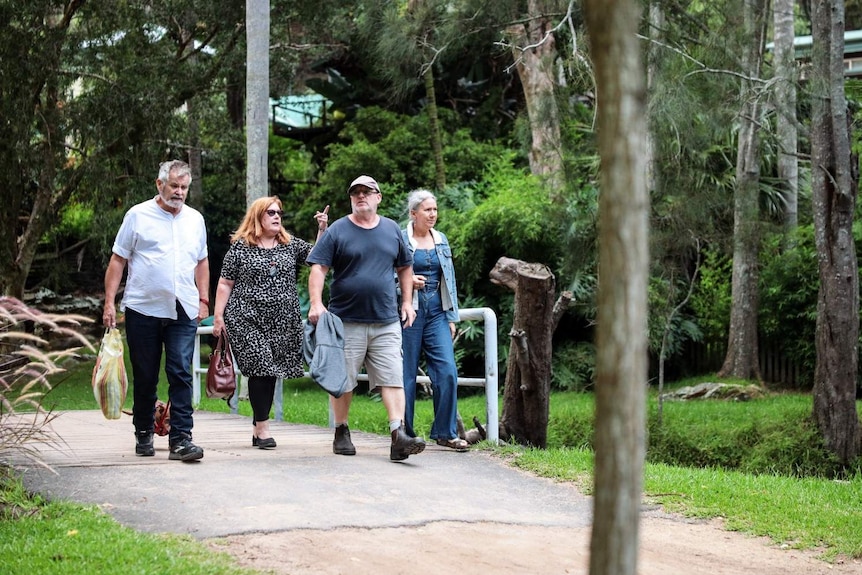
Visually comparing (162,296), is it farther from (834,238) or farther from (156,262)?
(834,238)

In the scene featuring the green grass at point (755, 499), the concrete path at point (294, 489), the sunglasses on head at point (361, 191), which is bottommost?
the green grass at point (755, 499)

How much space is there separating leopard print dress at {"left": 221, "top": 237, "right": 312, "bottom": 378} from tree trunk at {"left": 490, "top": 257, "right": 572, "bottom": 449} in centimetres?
195

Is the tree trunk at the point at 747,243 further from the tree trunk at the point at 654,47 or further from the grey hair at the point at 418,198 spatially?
the grey hair at the point at 418,198

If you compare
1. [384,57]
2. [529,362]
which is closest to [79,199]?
[384,57]

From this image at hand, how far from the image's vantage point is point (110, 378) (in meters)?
7.30

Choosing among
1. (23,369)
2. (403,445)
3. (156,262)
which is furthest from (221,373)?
(23,369)

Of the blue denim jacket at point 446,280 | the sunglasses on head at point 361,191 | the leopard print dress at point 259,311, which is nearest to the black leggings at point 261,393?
the leopard print dress at point 259,311

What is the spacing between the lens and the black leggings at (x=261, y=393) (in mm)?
7961

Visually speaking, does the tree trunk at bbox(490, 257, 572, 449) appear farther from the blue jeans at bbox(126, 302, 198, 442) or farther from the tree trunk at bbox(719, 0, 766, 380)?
the tree trunk at bbox(719, 0, 766, 380)

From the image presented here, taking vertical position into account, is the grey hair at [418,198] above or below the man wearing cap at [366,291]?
above

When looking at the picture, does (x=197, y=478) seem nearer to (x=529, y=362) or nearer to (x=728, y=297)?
(x=529, y=362)

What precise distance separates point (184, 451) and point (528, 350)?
3.06 m

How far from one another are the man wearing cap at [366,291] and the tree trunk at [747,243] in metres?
7.38

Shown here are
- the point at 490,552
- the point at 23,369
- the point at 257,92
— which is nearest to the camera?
the point at 490,552
